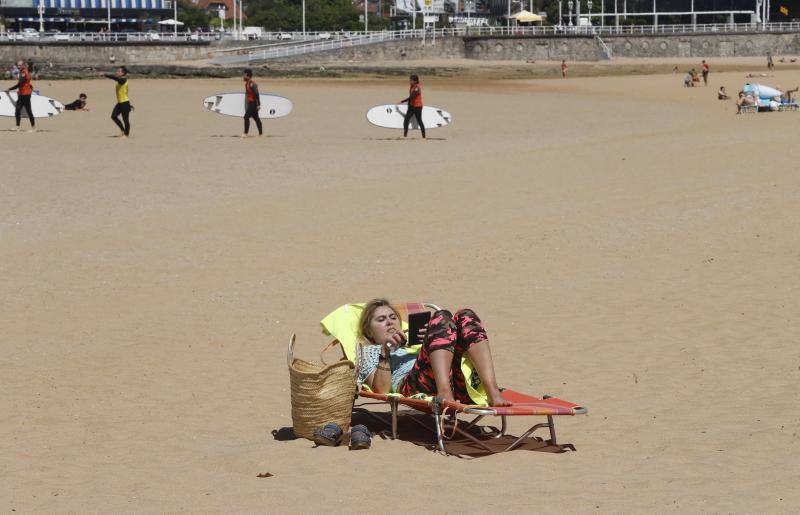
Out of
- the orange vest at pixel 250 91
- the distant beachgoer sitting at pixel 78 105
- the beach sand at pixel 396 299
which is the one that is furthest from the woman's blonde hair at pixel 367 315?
the distant beachgoer sitting at pixel 78 105

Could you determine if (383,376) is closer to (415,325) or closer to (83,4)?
(415,325)

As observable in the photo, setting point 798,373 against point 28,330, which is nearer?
point 798,373

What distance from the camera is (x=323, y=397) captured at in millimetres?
6430

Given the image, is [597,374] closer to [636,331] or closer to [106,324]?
[636,331]

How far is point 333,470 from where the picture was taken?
589 cm

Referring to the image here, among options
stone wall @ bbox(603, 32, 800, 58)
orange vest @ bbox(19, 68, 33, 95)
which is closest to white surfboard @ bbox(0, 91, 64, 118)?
orange vest @ bbox(19, 68, 33, 95)

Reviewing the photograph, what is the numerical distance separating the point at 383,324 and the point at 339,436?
2.28ft

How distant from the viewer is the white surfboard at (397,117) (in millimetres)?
26875

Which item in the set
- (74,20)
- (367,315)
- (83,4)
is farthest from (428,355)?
(74,20)

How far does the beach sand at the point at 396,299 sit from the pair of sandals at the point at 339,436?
2.1 inches

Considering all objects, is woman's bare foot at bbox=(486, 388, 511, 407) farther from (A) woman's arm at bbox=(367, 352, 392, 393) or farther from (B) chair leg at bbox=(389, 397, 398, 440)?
(A) woman's arm at bbox=(367, 352, 392, 393)

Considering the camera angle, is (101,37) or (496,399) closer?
(496,399)

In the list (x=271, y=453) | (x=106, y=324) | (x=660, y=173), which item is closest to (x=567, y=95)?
(x=660, y=173)

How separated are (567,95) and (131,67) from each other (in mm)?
32043
